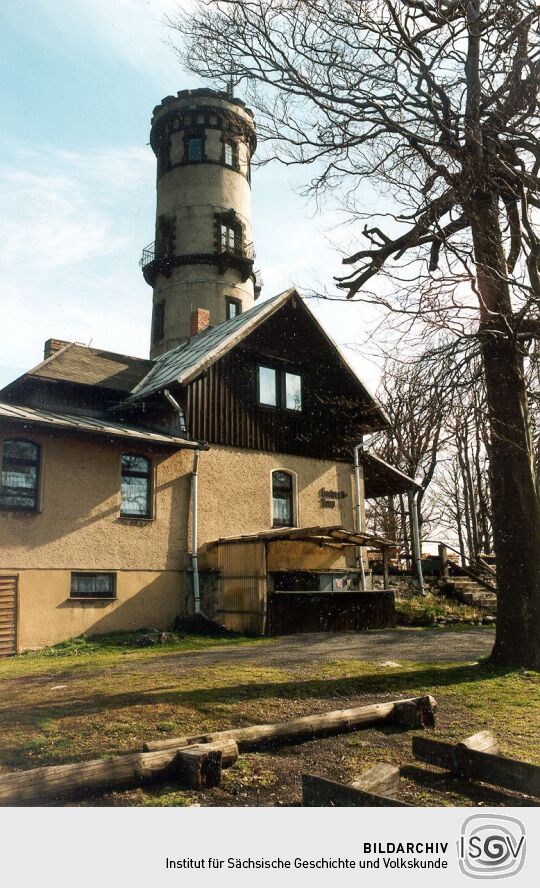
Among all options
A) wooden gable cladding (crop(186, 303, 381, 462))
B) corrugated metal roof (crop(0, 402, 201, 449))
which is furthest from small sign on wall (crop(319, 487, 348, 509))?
corrugated metal roof (crop(0, 402, 201, 449))

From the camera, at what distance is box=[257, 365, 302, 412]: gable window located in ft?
69.6

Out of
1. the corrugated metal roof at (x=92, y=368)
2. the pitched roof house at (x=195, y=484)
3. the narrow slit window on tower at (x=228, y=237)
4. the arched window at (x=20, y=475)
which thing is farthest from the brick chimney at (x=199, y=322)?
the arched window at (x=20, y=475)

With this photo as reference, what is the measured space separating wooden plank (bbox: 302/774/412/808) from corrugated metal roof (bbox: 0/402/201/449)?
12194 mm

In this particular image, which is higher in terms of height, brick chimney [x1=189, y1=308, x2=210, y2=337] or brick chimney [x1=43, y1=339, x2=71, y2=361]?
brick chimney [x1=189, y1=308, x2=210, y2=337]

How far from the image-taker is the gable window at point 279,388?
2120cm

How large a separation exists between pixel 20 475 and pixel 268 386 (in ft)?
27.9

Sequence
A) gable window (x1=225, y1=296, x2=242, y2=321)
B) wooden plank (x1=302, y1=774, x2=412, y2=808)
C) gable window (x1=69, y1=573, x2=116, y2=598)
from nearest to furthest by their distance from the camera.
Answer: wooden plank (x1=302, y1=774, x2=412, y2=808), gable window (x1=69, y1=573, x2=116, y2=598), gable window (x1=225, y1=296, x2=242, y2=321)

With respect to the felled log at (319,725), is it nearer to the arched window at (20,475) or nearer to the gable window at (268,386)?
the arched window at (20,475)

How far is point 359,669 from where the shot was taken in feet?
35.3

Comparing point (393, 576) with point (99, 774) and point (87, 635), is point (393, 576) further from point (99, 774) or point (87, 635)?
point (99, 774)

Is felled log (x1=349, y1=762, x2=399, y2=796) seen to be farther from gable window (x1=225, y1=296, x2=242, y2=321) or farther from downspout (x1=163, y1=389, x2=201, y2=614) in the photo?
gable window (x1=225, y1=296, x2=242, y2=321)

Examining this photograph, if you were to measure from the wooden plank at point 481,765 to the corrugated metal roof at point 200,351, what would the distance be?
14154 millimetres
